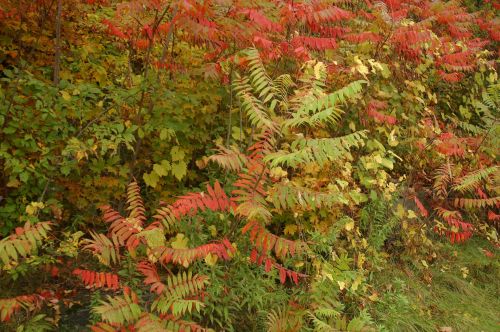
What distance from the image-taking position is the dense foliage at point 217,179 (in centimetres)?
370

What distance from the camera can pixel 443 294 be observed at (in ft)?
19.0

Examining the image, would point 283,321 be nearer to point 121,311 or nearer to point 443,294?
point 121,311

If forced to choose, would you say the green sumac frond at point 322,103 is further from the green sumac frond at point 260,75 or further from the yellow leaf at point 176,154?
the yellow leaf at point 176,154

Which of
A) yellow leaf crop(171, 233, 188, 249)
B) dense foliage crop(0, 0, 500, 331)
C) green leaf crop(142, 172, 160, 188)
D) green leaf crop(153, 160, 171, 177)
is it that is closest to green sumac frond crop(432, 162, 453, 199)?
dense foliage crop(0, 0, 500, 331)

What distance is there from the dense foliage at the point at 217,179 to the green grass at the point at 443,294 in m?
0.02

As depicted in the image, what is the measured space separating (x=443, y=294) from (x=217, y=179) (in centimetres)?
312

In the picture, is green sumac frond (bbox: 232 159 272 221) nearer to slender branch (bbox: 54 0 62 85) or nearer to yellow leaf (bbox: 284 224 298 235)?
yellow leaf (bbox: 284 224 298 235)

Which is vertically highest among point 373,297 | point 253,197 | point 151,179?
point 253,197

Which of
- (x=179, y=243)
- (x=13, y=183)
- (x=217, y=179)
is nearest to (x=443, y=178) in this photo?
(x=217, y=179)

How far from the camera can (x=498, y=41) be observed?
33.6 ft

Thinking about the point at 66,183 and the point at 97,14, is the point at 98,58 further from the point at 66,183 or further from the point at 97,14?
the point at 66,183

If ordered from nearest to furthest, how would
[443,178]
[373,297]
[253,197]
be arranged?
[253,197] < [373,297] < [443,178]

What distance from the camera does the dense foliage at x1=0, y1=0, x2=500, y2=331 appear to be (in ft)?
12.1

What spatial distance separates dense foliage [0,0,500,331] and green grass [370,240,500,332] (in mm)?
24
